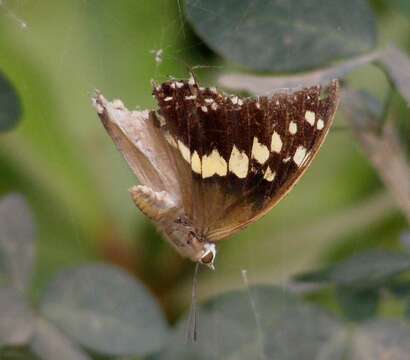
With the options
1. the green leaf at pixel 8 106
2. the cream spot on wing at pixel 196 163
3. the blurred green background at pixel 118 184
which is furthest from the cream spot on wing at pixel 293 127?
the blurred green background at pixel 118 184

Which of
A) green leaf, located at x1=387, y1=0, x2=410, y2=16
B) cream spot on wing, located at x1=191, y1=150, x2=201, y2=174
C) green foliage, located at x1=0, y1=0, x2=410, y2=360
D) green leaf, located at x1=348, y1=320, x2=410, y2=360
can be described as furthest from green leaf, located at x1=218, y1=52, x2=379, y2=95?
green leaf, located at x1=348, y1=320, x2=410, y2=360

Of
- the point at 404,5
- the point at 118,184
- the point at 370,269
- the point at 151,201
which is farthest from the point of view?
the point at 118,184

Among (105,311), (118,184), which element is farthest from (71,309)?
(118,184)

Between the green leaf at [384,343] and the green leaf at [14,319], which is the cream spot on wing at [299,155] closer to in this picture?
the green leaf at [384,343]

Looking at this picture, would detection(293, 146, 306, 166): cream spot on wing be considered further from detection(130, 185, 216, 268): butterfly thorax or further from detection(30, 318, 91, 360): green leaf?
detection(30, 318, 91, 360): green leaf

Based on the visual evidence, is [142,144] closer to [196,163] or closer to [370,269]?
[196,163]

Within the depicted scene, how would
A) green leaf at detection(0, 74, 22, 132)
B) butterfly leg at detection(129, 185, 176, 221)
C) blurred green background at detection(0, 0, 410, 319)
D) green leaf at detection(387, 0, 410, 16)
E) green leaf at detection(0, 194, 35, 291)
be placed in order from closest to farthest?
butterfly leg at detection(129, 185, 176, 221) < green leaf at detection(0, 74, 22, 132) < green leaf at detection(0, 194, 35, 291) < green leaf at detection(387, 0, 410, 16) < blurred green background at detection(0, 0, 410, 319)
